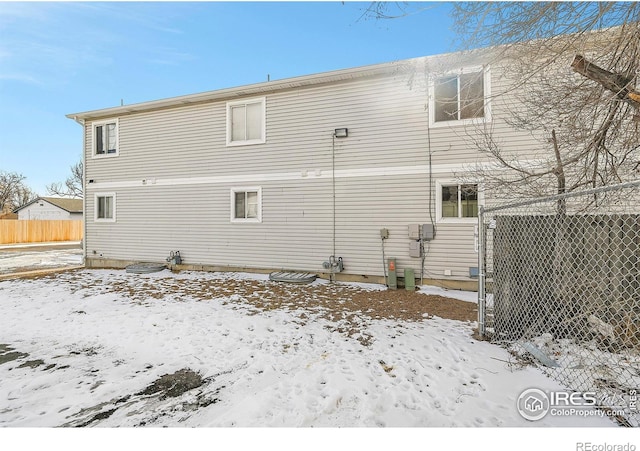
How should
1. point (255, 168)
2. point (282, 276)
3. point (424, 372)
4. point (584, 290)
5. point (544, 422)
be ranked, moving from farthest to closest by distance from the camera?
1. point (255, 168)
2. point (282, 276)
3. point (584, 290)
4. point (424, 372)
5. point (544, 422)

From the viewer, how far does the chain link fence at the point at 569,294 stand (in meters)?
2.70

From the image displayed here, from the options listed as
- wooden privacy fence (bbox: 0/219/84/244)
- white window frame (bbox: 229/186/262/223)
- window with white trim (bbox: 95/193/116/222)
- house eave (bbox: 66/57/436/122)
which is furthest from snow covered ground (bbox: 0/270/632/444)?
wooden privacy fence (bbox: 0/219/84/244)

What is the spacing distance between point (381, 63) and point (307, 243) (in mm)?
4911

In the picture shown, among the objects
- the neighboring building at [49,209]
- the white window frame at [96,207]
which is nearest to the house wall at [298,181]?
the white window frame at [96,207]

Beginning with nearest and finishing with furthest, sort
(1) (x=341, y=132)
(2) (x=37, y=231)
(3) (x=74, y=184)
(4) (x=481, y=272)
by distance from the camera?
(4) (x=481, y=272)
(1) (x=341, y=132)
(2) (x=37, y=231)
(3) (x=74, y=184)

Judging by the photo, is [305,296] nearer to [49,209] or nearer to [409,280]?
[409,280]

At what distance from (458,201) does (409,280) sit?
2.19 metres

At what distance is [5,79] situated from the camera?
22.2 ft

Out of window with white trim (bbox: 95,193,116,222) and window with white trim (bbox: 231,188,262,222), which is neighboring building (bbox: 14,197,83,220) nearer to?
window with white trim (bbox: 95,193,116,222)

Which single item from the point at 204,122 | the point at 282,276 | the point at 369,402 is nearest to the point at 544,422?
the point at 369,402

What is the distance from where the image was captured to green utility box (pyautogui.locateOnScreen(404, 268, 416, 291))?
680cm

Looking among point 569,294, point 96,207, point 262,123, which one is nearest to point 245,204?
point 262,123

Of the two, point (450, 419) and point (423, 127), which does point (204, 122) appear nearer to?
point (423, 127)

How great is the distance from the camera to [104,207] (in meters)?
10.5
